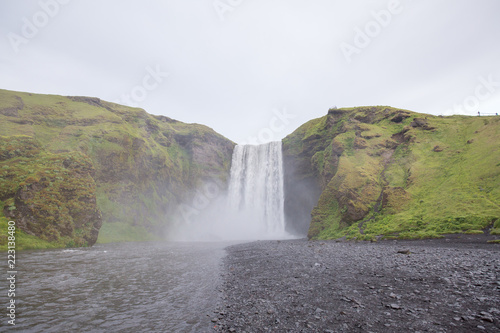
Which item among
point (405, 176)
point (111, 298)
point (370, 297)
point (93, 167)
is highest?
point (93, 167)

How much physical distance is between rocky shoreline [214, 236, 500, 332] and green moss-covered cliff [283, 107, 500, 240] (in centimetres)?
1075

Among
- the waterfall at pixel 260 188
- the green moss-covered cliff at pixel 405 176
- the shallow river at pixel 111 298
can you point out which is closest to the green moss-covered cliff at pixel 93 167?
the waterfall at pixel 260 188

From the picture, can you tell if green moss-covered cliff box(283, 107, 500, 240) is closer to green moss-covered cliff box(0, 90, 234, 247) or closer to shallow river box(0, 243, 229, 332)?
shallow river box(0, 243, 229, 332)

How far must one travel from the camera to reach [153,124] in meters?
63.2

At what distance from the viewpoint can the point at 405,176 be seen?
2983 centimetres

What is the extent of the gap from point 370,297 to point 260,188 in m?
53.4

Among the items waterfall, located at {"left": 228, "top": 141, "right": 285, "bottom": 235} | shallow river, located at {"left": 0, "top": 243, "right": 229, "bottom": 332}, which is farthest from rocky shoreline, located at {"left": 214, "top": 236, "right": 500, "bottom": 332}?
waterfall, located at {"left": 228, "top": 141, "right": 285, "bottom": 235}

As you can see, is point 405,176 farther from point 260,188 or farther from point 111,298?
point 260,188

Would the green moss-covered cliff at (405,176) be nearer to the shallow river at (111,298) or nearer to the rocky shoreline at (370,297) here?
the rocky shoreline at (370,297)

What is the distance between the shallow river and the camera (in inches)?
254

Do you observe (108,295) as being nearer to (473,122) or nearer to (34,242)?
(34,242)

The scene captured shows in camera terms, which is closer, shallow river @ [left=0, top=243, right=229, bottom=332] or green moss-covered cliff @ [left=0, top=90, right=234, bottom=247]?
shallow river @ [left=0, top=243, right=229, bottom=332]

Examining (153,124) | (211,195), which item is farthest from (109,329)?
(153,124)

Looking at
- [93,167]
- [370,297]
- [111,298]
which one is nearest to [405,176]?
[370,297]
